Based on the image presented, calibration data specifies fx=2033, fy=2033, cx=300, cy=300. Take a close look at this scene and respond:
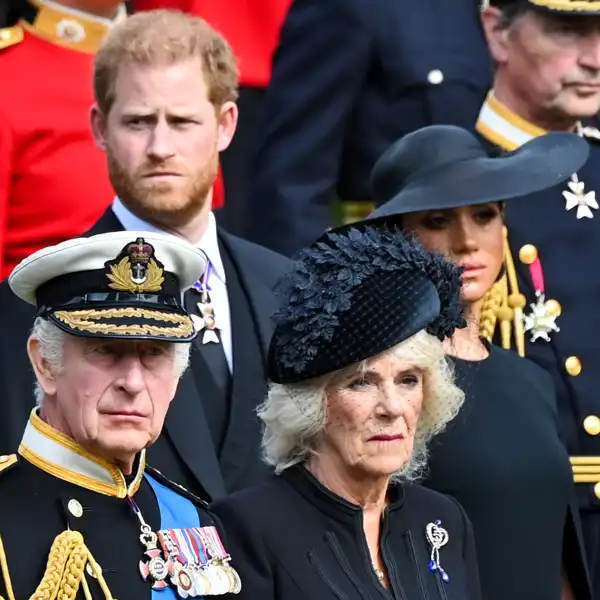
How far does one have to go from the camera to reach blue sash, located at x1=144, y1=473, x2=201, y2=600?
14.5 feet

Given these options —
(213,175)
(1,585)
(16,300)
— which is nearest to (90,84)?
(213,175)

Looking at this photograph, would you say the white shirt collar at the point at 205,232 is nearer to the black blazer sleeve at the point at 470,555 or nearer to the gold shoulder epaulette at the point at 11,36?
the gold shoulder epaulette at the point at 11,36

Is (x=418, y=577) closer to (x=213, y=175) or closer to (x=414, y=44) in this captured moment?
(x=213, y=175)

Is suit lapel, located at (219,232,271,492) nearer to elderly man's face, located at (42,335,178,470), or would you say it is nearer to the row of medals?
the row of medals

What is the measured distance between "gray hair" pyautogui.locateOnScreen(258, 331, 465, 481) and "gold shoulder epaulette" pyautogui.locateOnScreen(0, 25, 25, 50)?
1840mm

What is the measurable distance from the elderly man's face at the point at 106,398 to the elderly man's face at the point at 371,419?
52 cm

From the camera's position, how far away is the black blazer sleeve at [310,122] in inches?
253

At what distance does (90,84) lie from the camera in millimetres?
6281

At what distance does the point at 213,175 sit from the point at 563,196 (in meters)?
1.21

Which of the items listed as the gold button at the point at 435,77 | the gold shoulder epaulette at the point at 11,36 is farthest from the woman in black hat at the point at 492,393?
the gold shoulder epaulette at the point at 11,36

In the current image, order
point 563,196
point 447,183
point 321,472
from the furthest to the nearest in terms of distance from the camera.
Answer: point 563,196
point 447,183
point 321,472

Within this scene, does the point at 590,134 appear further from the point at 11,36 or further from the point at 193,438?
the point at 193,438

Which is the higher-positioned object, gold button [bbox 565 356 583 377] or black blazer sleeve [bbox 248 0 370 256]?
black blazer sleeve [bbox 248 0 370 256]

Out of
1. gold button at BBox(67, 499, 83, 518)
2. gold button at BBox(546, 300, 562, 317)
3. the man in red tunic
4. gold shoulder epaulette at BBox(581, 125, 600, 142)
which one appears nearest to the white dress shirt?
the man in red tunic
